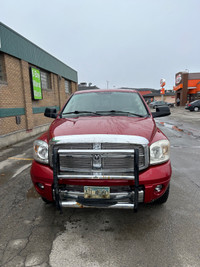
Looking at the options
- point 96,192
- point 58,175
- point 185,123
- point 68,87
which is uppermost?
point 68,87

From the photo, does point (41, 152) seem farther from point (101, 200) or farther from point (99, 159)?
point (101, 200)

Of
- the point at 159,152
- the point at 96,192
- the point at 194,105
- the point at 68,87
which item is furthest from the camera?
the point at 194,105

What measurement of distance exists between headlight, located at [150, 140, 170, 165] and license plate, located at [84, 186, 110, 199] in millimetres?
640

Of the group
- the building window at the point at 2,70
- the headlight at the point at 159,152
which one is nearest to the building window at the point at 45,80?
the building window at the point at 2,70

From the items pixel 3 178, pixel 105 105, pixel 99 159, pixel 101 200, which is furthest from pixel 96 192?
pixel 3 178

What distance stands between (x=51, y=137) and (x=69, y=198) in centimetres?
78

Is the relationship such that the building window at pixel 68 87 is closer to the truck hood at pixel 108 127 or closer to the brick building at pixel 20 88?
the brick building at pixel 20 88

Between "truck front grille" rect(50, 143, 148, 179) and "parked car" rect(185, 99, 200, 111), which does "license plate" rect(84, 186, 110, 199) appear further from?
"parked car" rect(185, 99, 200, 111)

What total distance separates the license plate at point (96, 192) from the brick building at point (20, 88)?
6.36 m

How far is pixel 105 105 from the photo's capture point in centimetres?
345

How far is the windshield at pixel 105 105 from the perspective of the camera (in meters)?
3.25

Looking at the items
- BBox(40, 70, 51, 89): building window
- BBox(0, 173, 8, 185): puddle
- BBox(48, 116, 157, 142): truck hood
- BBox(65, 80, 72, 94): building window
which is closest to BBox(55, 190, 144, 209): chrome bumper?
BBox(48, 116, 157, 142): truck hood

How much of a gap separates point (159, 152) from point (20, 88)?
866cm

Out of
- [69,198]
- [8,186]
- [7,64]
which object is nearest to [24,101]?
Result: [7,64]
